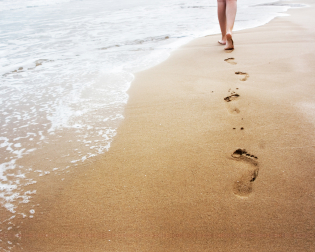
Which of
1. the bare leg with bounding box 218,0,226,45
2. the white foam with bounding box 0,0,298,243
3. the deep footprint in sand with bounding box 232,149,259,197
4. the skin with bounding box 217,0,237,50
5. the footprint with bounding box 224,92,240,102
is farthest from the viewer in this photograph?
the bare leg with bounding box 218,0,226,45

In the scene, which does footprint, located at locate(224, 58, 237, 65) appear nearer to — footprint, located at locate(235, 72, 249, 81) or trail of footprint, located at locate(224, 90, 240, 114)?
footprint, located at locate(235, 72, 249, 81)

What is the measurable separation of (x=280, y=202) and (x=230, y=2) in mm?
2867

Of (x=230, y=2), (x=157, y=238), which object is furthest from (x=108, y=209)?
(x=230, y=2)

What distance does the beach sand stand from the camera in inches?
40.1

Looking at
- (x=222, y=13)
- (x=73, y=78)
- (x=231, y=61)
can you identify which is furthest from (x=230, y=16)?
(x=73, y=78)

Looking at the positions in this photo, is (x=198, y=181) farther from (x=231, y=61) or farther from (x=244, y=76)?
(x=231, y=61)

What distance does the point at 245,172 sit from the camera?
1284mm

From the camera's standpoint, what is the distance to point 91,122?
1887 mm

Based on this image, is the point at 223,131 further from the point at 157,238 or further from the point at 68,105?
the point at 68,105

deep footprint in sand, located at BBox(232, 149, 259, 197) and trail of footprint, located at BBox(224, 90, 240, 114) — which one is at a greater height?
trail of footprint, located at BBox(224, 90, 240, 114)

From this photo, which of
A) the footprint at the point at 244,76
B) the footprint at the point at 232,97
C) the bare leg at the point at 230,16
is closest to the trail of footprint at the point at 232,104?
the footprint at the point at 232,97

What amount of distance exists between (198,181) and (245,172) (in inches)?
9.7

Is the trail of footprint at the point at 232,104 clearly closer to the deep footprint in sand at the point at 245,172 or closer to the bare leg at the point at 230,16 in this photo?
the deep footprint in sand at the point at 245,172

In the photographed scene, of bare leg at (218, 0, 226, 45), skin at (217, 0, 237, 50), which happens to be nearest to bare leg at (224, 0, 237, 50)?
skin at (217, 0, 237, 50)
